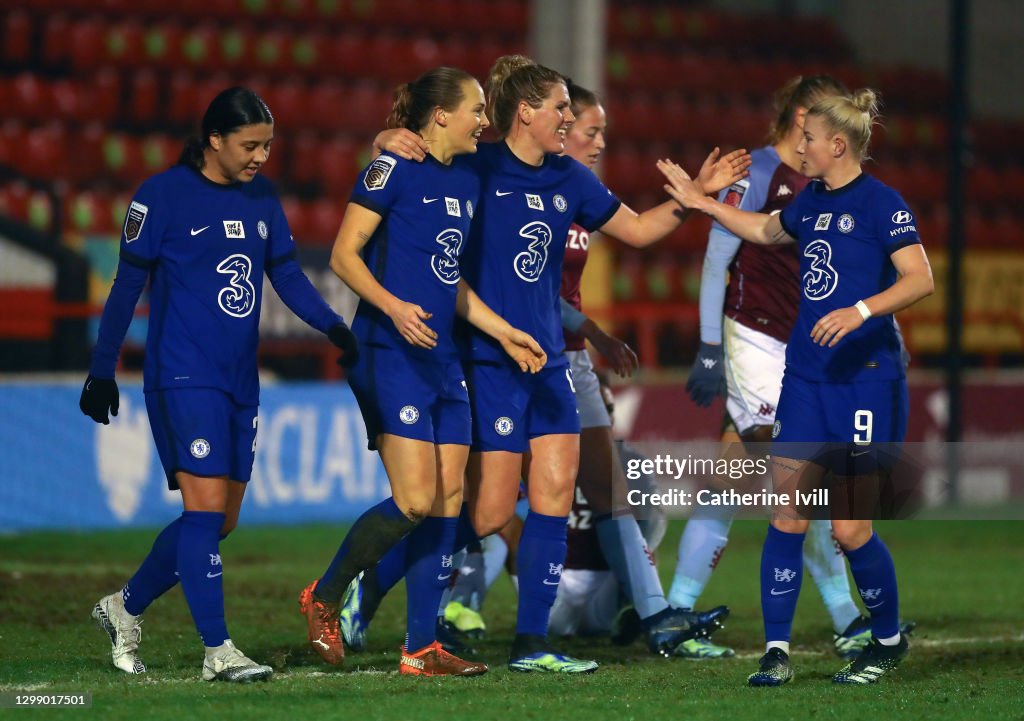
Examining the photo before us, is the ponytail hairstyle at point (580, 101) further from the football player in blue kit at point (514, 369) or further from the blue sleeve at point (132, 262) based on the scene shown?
the blue sleeve at point (132, 262)

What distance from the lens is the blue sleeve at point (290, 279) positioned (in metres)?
5.34

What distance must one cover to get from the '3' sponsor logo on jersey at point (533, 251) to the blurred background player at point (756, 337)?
0.89 metres

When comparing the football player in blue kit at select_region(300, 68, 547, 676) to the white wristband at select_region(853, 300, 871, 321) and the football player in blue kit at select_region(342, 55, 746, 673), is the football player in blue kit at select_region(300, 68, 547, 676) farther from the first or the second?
the white wristband at select_region(853, 300, 871, 321)

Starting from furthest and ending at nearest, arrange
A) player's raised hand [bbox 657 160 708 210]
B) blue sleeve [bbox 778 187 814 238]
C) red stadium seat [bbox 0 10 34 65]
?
red stadium seat [bbox 0 10 34 65]
player's raised hand [bbox 657 160 708 210]
blue sleeve [bbox 778 187 814 238]

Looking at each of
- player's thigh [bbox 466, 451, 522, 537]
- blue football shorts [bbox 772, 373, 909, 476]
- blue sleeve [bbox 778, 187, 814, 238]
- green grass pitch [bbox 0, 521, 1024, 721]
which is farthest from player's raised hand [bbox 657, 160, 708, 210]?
green grass pitch [bbox 0, 521, 1024, 721]

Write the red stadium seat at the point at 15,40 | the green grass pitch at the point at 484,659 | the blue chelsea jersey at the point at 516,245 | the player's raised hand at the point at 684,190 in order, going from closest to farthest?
1. the green grass pitch at the point at 484,659
2. the blue chelsea jersey at the point at 516,245
3. the player's raised hand at the point at 684,190
4. the red stadium seat at the point at 15,40

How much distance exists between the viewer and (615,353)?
6199 millimetres

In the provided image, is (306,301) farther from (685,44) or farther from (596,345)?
(685,44)

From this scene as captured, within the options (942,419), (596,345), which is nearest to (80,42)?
(942,419)

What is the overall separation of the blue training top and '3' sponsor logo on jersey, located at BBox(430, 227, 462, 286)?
0.58 m

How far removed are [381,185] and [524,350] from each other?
71cm

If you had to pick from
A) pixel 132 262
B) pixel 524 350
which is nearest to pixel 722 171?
pixel 524 350

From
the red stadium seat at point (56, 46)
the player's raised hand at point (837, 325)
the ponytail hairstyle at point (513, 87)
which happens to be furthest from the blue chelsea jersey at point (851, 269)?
the red stadium seat at point (56, 46)

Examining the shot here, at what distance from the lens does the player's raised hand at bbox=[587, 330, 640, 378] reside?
6.20 m
